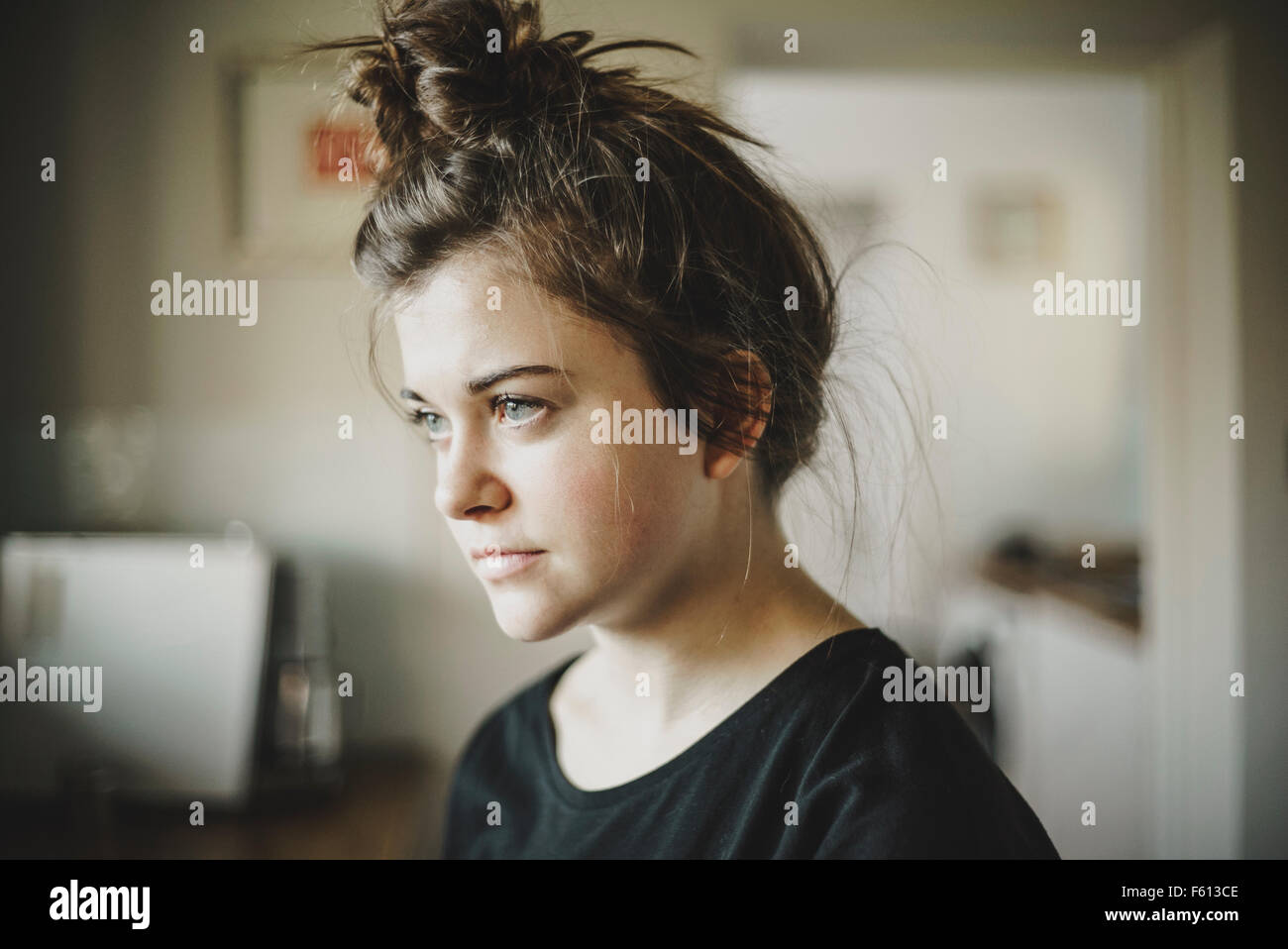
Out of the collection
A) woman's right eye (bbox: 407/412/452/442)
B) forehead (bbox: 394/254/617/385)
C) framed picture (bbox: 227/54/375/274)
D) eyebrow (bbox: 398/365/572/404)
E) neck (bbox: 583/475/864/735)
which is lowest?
neck (bbox: 583/475/864/735)

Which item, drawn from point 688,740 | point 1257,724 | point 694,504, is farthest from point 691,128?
point 1257,724

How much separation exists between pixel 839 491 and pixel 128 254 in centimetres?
72

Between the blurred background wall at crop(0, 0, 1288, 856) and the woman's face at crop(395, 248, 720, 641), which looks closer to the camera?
the woman's face at crop(395, 248, 720, 641)

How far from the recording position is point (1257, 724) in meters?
0.94

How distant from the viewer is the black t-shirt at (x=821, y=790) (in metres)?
0.52

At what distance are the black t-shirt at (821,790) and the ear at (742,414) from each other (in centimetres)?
15

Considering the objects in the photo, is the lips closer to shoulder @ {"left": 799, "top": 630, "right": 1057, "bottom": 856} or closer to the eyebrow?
the eyebrow

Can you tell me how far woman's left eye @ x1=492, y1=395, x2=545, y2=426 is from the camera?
59 centimetres

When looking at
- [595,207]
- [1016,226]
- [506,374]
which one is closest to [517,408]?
[506,374]

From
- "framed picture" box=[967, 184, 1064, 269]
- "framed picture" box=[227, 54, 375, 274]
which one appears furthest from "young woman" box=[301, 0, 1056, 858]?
"framed picture" box=[967, 184, 1064, 269]

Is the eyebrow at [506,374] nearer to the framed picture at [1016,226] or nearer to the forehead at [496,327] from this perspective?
the forehead at [496,327]

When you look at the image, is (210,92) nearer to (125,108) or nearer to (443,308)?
(125,108)

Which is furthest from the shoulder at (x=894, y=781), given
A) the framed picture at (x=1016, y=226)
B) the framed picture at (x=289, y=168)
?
the framed picture at (x=1016, y=226)

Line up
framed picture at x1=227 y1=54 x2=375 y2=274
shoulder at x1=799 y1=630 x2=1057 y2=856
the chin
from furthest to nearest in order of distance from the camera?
framed picture at x1=227 y1=54 x2=375 y2=274 < the chin < shoulder at x1=799 y1=630 x2=1057 y2=856
